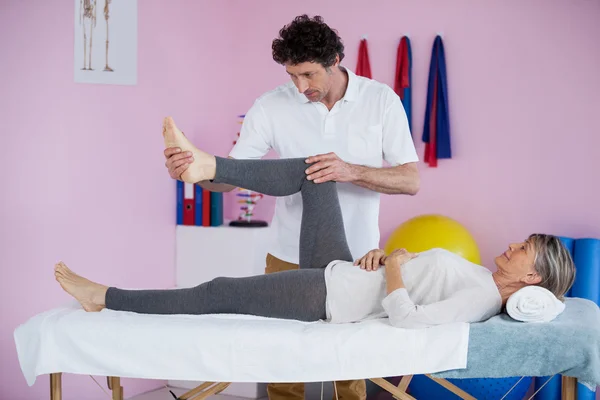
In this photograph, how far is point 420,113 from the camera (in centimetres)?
359

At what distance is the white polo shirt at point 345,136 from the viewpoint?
246 centimetres

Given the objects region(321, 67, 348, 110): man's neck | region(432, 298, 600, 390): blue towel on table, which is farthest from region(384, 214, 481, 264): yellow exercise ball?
region(432, 298, 600, 390): blue towel on table

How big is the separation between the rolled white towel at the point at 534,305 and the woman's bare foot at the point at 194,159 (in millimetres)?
928

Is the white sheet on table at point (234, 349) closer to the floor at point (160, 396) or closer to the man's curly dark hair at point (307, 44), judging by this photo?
the man's curly dark hair at point (307, 44)

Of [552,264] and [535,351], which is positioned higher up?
[552,264]

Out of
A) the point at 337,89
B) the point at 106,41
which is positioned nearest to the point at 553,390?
the point at 337,89

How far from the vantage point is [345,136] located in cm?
246

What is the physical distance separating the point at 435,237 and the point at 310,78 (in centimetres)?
109

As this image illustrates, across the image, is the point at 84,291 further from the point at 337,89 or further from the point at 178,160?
the point at 337,89

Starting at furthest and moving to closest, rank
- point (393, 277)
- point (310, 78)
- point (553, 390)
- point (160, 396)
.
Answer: point (160, 396) < point (553, 390) < point (310, 78) < point (393, 277)

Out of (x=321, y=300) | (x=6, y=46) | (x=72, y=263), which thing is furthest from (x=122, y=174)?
(x=321, y=300)

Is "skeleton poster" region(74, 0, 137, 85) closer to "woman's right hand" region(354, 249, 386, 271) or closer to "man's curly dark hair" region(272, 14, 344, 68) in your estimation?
"man's curly dark hair" region(272, 14, 344, 68)

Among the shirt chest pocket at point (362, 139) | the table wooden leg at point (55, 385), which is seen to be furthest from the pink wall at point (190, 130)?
the shirt chest pocket at point (362, 139)

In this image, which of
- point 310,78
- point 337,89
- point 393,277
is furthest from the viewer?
point 337,89
